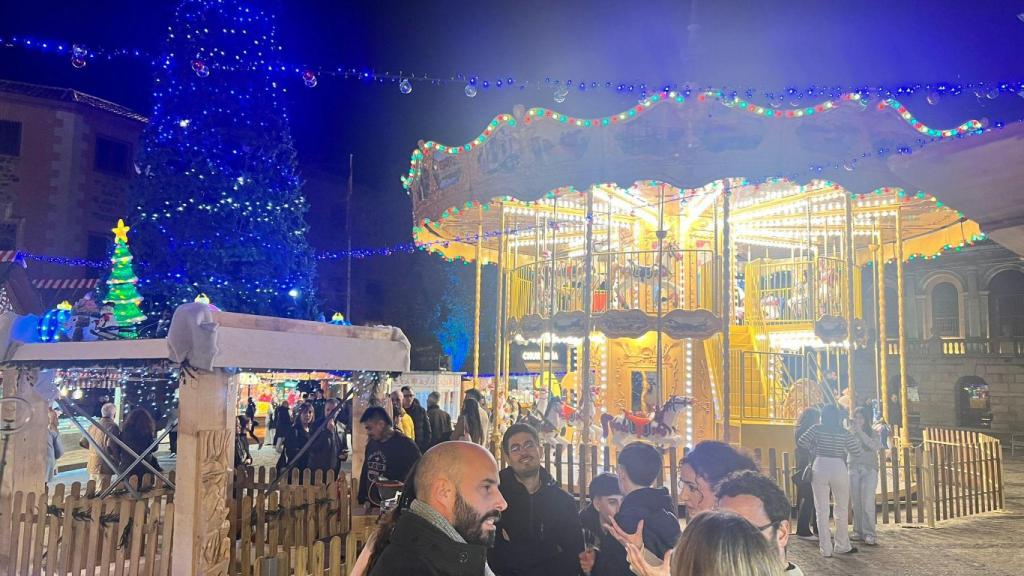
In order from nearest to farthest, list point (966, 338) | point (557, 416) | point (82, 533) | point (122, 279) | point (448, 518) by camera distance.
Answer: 1. point (448, 518)
2. point (82, 533)
3. point (122, 279)
4. point (557, 416)
5. point (966, 338)

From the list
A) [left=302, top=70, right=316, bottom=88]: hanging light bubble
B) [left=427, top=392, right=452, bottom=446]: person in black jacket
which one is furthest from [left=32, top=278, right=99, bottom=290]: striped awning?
[left=302, top=70, right=316, bottom=88]: hanging light bubble

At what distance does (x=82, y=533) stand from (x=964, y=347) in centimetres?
3668

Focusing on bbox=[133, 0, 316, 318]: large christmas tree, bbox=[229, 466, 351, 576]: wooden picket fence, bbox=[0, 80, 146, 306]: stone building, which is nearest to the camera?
bbox=[229, 466, 351, 576]: wooden picket fence

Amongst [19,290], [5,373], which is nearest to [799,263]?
[5,373]

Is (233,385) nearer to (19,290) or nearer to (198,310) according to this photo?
(198,310)

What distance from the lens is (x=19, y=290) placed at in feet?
39.0

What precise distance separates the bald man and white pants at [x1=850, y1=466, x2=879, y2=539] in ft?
24.9

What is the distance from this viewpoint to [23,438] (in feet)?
24.5

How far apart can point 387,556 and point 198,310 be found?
126 inches

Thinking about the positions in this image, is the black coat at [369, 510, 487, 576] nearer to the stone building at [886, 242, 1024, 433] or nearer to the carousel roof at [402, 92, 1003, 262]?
the carousel roof at [402, 92, 1003, 262]

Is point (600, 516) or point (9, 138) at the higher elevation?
point (9, 138)

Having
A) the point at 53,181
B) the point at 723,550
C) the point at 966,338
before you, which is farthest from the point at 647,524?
the point at 966,338

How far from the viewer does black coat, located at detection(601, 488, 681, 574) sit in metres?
3.23

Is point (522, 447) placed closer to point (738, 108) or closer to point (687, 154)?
point (687, 154)
